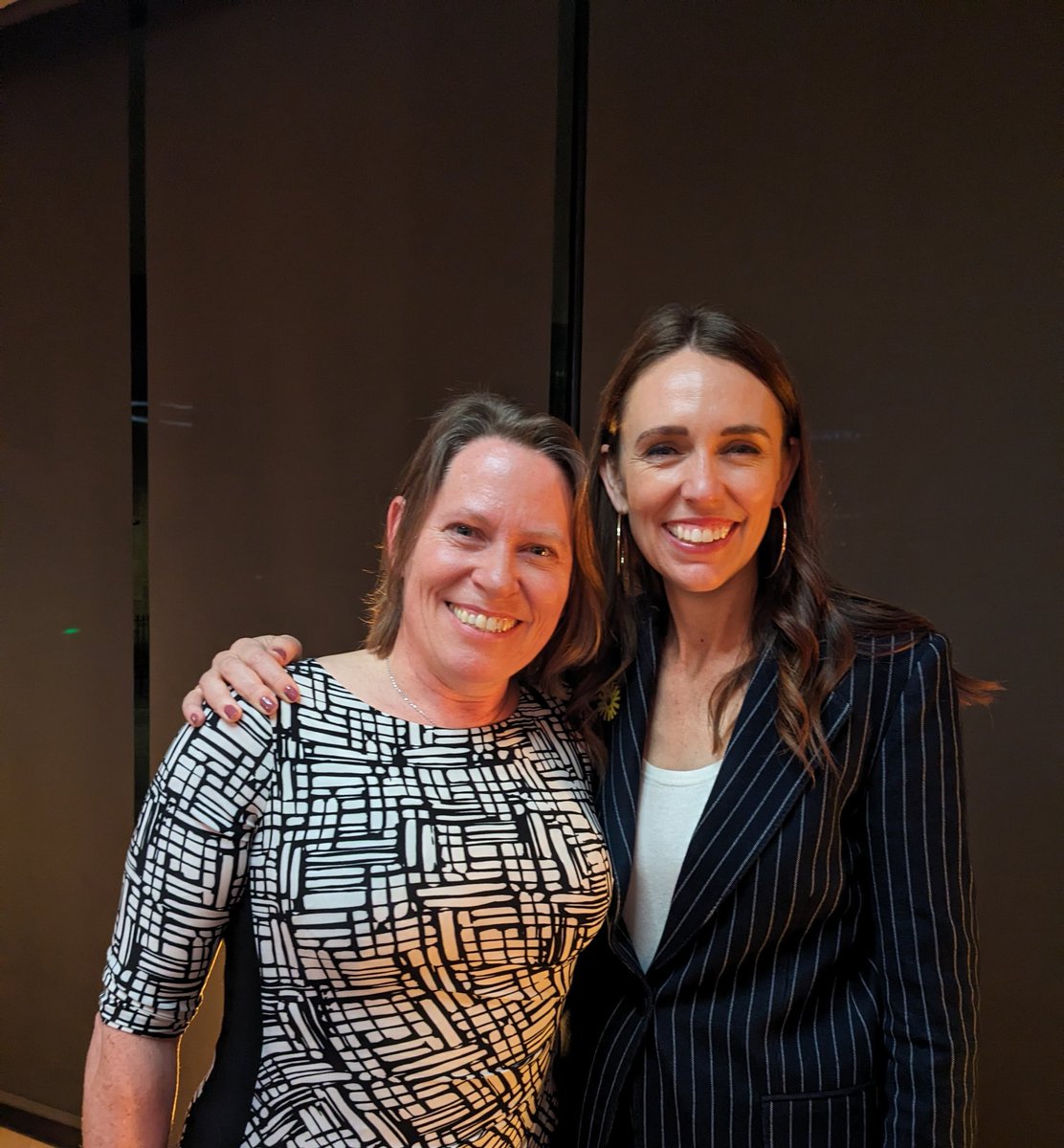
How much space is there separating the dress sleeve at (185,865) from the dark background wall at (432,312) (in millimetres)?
1457

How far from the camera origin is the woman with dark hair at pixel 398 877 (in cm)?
127

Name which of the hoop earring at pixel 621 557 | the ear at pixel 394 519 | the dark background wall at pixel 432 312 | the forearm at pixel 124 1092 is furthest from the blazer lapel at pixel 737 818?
the dark background wall at pixel 432 312

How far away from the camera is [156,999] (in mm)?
1327

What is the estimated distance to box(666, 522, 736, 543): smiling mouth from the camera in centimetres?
149

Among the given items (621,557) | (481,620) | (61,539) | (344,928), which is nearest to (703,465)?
(621,557)

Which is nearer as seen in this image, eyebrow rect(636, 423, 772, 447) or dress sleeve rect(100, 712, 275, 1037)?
dress sleeve rect(100, 712, 275, 1037)

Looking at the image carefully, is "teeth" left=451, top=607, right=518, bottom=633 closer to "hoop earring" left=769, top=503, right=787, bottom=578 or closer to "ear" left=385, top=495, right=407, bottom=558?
"ear" left=385, top=495, right=407, bottom=558

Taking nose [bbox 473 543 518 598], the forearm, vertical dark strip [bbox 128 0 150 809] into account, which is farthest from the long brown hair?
vertical dark strip [bbox 128 0 150 809]

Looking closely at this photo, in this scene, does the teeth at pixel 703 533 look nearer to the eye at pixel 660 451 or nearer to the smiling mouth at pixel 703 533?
the smiling mouth at pixel 703 533

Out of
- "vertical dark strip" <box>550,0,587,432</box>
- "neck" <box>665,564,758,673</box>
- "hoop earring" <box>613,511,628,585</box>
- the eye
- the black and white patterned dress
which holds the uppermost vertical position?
"vertical dark strip" <box>550,0,587,432</box>

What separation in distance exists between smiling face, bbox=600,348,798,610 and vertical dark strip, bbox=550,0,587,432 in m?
0.96

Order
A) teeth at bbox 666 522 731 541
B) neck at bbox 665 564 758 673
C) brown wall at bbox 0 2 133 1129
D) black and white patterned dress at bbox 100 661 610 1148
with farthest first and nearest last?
brown wall at bbox 0 2 133 1129 < neck at bbox 665 564 758 673 < teeth at bbox 666 522 731 541 < black and white patterned dress at bbox 100 661 610 1148

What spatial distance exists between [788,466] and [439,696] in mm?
683

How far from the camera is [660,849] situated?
148 centimetres
